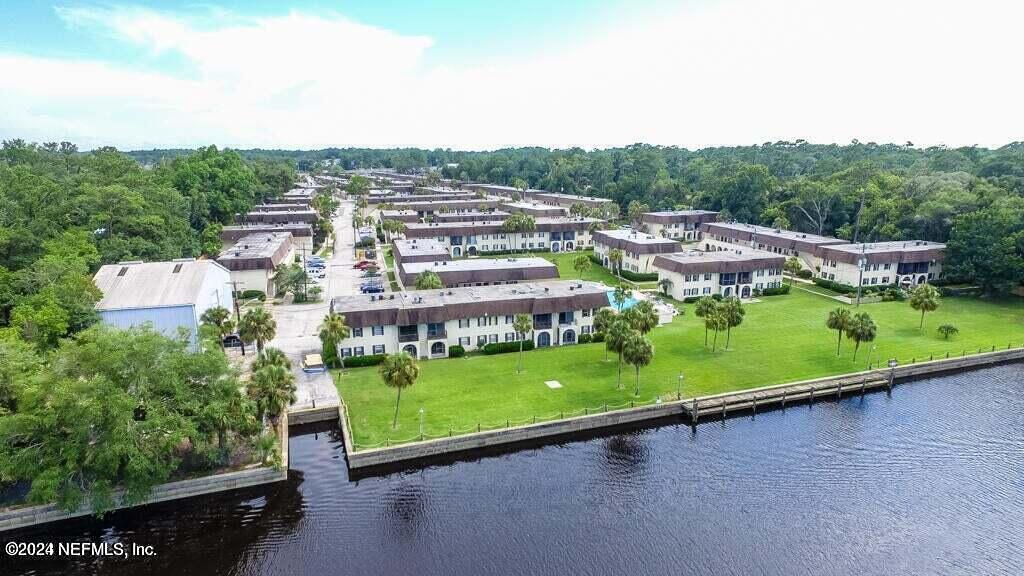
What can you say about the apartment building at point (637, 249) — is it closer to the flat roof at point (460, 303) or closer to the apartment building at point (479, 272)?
the apartment building at point (479, 272)

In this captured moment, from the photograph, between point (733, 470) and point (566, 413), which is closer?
point (733, 470)

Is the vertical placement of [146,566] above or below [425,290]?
below

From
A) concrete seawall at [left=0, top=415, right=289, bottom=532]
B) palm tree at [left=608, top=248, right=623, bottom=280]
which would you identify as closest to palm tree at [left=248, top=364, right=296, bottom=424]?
concrete seawall at [left=0, top=415, right=289, bottom=532]

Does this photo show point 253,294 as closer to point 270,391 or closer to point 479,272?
point 479,272

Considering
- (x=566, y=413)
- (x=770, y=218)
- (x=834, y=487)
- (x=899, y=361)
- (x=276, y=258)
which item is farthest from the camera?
(x=770, y=218)

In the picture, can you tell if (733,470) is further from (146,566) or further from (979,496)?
(146,566)

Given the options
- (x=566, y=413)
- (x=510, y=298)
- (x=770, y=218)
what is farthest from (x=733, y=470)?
(x=770, y=218)
